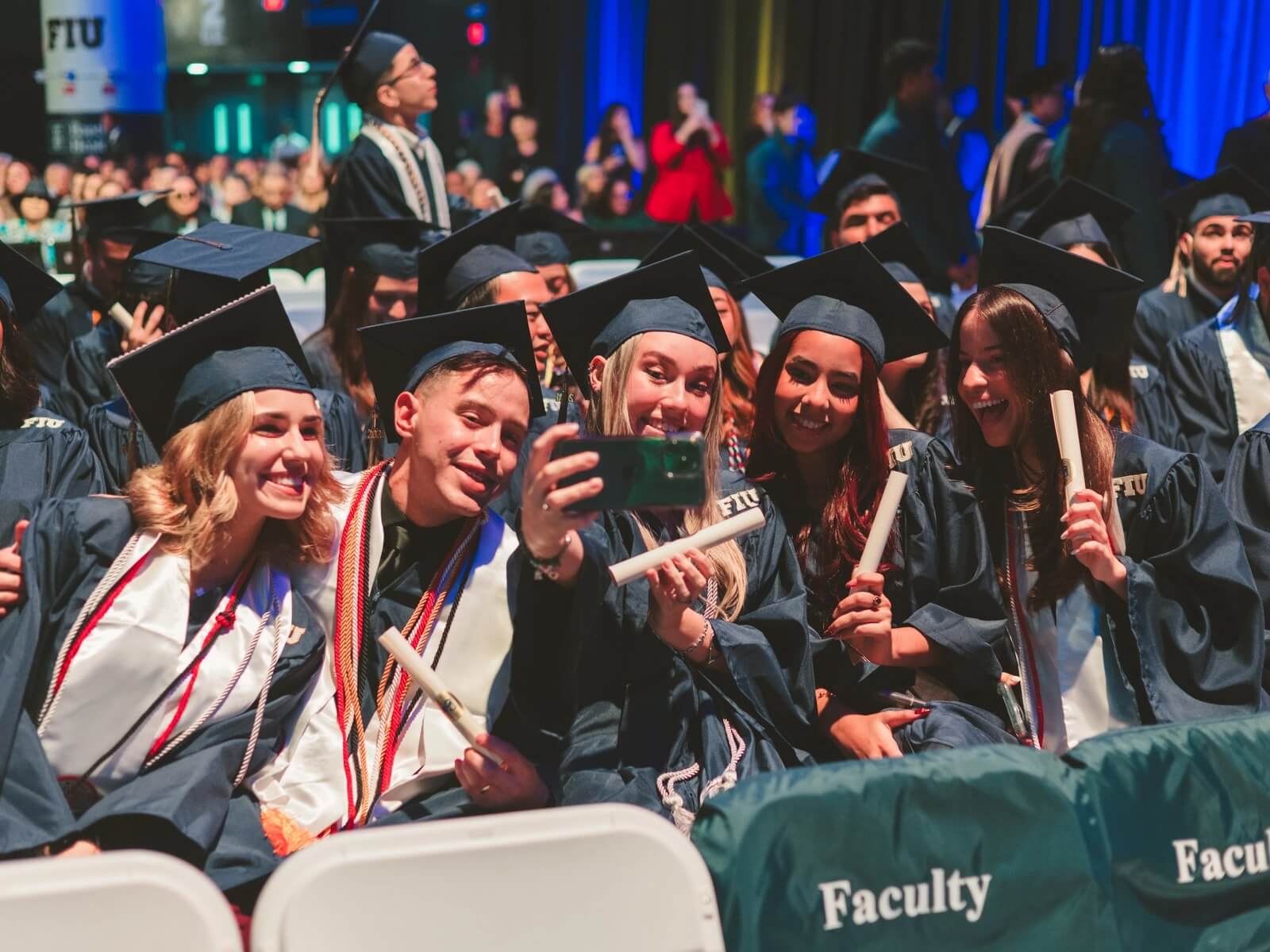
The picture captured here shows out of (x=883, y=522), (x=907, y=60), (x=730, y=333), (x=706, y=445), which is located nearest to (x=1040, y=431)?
(x=883, y=522)

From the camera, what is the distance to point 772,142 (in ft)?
48.4

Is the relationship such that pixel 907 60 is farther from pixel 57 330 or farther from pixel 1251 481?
pixel 1251 481

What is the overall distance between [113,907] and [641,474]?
1043 mm

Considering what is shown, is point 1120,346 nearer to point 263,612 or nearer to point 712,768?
point 712,768

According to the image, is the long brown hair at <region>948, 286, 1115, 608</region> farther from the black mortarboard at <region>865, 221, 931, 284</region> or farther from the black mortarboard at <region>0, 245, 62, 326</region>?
the black mortarboard at <region>0, 245, 62, 326</region>

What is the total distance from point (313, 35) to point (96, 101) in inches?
129

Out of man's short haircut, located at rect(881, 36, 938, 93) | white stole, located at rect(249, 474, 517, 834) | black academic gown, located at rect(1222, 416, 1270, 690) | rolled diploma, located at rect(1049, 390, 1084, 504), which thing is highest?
man's short haircut, located at rect(881, 36, 938, 93)

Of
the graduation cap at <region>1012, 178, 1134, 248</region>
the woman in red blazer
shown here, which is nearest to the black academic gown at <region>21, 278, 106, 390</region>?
the graduation cap at <region>1012, 178, 1134, 248</region>

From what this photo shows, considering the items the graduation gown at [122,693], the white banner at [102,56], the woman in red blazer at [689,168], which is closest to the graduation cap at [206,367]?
the graduation gown at [122,693]

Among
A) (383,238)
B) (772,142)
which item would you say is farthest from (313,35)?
(383,238)

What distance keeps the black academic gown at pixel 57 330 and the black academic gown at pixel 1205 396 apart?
469 cm

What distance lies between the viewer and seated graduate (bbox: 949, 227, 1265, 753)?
10.1 ft

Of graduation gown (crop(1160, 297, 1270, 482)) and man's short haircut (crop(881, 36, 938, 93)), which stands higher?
man's short haircut (crop(881, 36, 938, 93))

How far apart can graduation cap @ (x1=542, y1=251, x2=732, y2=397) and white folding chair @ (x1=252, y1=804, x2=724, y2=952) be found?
4.82 ft
